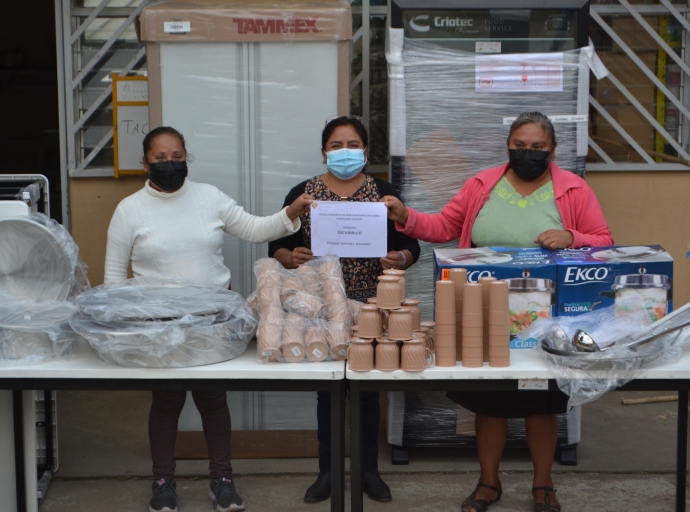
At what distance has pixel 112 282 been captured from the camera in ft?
10.9

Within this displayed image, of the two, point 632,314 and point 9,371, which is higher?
point 632,314

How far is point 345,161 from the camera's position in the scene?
3676mm

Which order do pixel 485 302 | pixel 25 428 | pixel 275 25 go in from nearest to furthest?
pixel 485 302 → pixel 25 428 → pixel 275 25

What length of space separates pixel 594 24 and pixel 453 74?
1.43 meters

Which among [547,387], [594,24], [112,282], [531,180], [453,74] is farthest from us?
[594,24]

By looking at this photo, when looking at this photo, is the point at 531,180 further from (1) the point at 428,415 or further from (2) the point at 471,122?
(1) the point at 428,415

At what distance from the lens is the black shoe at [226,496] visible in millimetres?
3861

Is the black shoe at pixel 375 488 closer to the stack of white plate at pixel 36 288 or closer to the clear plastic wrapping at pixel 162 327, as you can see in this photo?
the clear plastic wrapping at pixel 162 327

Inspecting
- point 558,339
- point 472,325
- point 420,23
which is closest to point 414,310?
point 472,325

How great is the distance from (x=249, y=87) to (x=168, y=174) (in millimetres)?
930

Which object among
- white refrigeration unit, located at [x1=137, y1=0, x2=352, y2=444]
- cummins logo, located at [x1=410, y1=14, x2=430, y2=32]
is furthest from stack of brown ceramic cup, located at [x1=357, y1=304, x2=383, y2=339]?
cummins logo, located at [x1=410, y1=14, x2=430, y2=32]

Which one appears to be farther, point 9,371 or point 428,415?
point 428,415

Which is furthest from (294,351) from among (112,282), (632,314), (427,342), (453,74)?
(453,74)

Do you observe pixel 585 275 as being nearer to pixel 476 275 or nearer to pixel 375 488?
pixel 476 275
